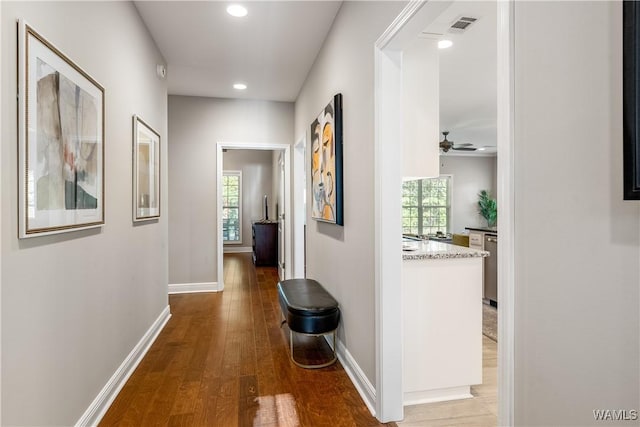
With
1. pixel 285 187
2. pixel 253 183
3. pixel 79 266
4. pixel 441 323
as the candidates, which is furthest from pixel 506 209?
pixel 253 183

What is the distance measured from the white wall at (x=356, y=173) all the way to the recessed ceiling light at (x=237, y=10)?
74 centimetres

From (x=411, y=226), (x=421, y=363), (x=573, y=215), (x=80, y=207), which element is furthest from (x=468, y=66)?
(x=411, y=226)

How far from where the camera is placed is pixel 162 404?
2109mm

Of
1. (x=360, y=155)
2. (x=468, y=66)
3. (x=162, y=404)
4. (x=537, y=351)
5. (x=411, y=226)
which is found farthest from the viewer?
(x=411, y=226)

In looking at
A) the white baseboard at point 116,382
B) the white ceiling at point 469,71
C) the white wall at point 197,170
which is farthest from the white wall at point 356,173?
the white wall at point 197,170

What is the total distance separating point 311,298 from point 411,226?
7081 mm

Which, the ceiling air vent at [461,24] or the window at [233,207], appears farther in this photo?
the window at [233,207]

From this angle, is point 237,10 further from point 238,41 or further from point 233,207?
point 233,207

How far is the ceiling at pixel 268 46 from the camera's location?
8.79ft

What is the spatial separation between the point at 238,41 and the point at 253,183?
6.52 metres

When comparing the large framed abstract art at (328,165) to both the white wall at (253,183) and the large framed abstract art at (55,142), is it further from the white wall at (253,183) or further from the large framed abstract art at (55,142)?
the white wall at (253,183)

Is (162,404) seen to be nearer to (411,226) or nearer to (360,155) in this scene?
(360,155)

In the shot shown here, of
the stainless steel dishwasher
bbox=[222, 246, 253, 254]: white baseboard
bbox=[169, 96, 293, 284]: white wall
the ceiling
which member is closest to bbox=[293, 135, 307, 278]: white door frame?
bbox=[169, 96, 293, 284]: white wall

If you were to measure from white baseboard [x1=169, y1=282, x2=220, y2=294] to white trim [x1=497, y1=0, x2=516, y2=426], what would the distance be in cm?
444
